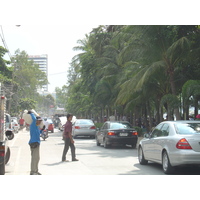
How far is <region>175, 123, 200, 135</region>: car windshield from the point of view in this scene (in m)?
10.5

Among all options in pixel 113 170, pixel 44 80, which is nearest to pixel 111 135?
pixel 113 170

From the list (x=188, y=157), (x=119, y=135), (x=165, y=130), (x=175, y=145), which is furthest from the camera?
(x=119, y=135)

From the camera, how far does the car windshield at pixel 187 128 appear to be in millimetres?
10508

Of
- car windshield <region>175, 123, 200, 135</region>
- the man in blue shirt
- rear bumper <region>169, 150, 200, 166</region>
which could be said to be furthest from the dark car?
rear bumper <region>169, 150, 200, 166</region>

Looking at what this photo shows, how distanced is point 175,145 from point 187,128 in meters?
0.85

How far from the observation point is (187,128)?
10711 mm

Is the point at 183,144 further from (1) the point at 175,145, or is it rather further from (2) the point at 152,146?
(2) the point at 152,146

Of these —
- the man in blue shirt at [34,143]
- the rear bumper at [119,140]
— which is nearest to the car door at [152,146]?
the man in blue shirt at [34,143]

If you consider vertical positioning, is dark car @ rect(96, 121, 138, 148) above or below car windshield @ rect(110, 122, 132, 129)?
below

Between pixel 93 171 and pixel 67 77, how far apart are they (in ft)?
287

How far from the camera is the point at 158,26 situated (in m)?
22.0

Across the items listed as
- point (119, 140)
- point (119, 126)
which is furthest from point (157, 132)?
point (119, 126)

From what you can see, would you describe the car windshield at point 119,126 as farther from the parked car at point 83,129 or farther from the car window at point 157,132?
the parked car at point 83,129

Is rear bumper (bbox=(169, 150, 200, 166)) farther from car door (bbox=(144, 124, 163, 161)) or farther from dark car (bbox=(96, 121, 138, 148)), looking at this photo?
dark car (bbox=(96, 121, 138, 148))
